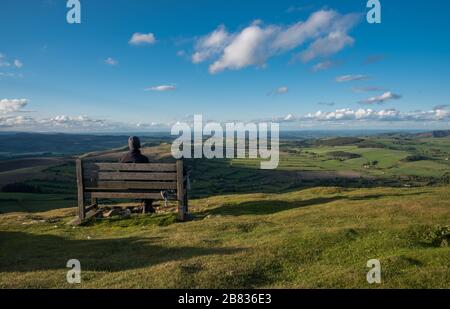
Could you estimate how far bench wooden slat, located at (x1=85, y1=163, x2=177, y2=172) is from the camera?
20156 millimetres

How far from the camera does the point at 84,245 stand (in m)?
15.5

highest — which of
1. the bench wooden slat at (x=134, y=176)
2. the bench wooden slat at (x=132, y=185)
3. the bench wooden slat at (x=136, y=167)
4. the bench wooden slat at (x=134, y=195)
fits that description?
A: the bench wooden slat at (x=136, y=167)

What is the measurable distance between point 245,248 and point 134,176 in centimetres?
895

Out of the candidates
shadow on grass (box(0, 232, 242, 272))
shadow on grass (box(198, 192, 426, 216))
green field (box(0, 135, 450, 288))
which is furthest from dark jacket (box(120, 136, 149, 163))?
shadow on grass (box(0, 232, 242, 272))

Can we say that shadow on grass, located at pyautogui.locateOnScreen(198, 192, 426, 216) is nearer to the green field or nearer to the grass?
the green field

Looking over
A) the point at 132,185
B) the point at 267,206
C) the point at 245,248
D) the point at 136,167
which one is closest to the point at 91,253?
the point at 245,248

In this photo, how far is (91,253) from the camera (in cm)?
1427

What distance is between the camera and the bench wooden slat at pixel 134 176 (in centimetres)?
2009

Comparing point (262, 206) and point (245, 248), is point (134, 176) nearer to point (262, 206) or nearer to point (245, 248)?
point (262, 206)

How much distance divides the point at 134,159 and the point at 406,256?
14.7 meters

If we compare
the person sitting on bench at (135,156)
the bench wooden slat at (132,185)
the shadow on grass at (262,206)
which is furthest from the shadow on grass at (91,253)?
the shadow on grass at (262,206)

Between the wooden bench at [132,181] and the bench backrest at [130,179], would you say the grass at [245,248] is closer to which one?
the wooden bench at [132,181]
